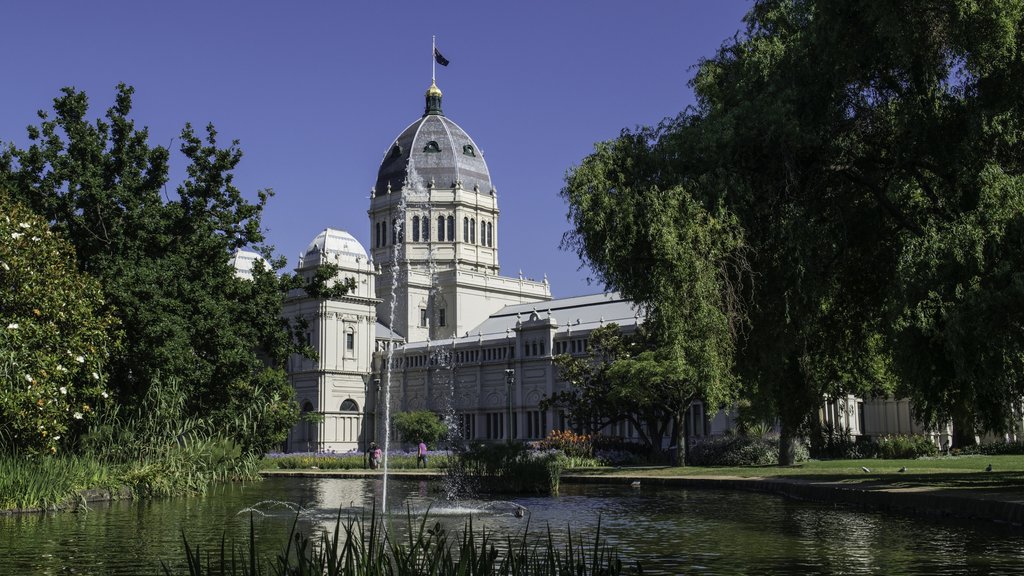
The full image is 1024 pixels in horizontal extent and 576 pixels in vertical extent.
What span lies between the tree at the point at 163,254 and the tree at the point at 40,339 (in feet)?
9.41

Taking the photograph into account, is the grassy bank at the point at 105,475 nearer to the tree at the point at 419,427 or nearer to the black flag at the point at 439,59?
the tree at the point at 419,427

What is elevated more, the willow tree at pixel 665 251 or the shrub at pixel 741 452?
the willow tree at pixel 665 251

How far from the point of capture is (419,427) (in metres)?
75.7

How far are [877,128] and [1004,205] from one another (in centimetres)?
488

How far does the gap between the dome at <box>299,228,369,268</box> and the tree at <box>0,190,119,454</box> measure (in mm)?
67070

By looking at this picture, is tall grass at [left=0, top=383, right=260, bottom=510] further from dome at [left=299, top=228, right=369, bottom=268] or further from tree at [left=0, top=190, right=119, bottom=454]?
dome at [left=299, top=228, right=369, bottom=268]

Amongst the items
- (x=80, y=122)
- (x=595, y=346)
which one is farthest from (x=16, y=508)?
(x=595, y=346)

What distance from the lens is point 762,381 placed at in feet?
76.6

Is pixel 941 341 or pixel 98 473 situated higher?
pixel 941 341

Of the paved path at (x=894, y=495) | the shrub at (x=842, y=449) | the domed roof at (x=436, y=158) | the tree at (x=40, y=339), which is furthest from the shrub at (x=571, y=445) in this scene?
the domed roof at (x=436, y=158)

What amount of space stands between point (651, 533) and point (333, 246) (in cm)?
7783

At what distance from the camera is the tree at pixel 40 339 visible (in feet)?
65.6

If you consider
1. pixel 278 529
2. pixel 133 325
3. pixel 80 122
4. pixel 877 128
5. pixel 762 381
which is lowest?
pixel 278 529

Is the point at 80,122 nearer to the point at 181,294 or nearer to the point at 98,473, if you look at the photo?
the point at 181,294
